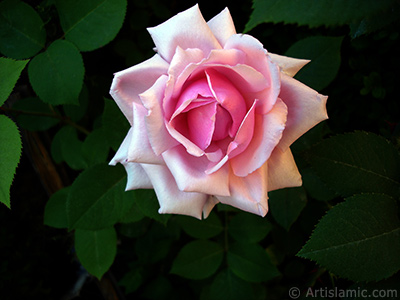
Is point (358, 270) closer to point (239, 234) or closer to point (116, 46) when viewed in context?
point (239, 234)

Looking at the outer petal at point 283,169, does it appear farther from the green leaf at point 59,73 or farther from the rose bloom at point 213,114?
the green leaf at point 59,73

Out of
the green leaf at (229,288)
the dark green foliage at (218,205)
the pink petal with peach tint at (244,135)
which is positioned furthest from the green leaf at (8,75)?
the green leaf at (229,288)

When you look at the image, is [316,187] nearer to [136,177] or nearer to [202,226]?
[202,226]

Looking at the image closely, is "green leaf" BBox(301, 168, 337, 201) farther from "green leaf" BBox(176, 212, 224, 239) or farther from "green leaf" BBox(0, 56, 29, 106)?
"green leaf" BBox(0, 56, 29, 106)

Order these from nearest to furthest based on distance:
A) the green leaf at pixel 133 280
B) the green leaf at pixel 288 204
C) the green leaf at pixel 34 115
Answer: the green leaf at pixel 288 204 < the green leaf at pixel 34 115 < the green leaf at pixel 133 280

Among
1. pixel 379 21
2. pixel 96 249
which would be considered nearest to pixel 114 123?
pixel 96 249

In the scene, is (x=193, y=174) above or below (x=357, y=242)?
above
